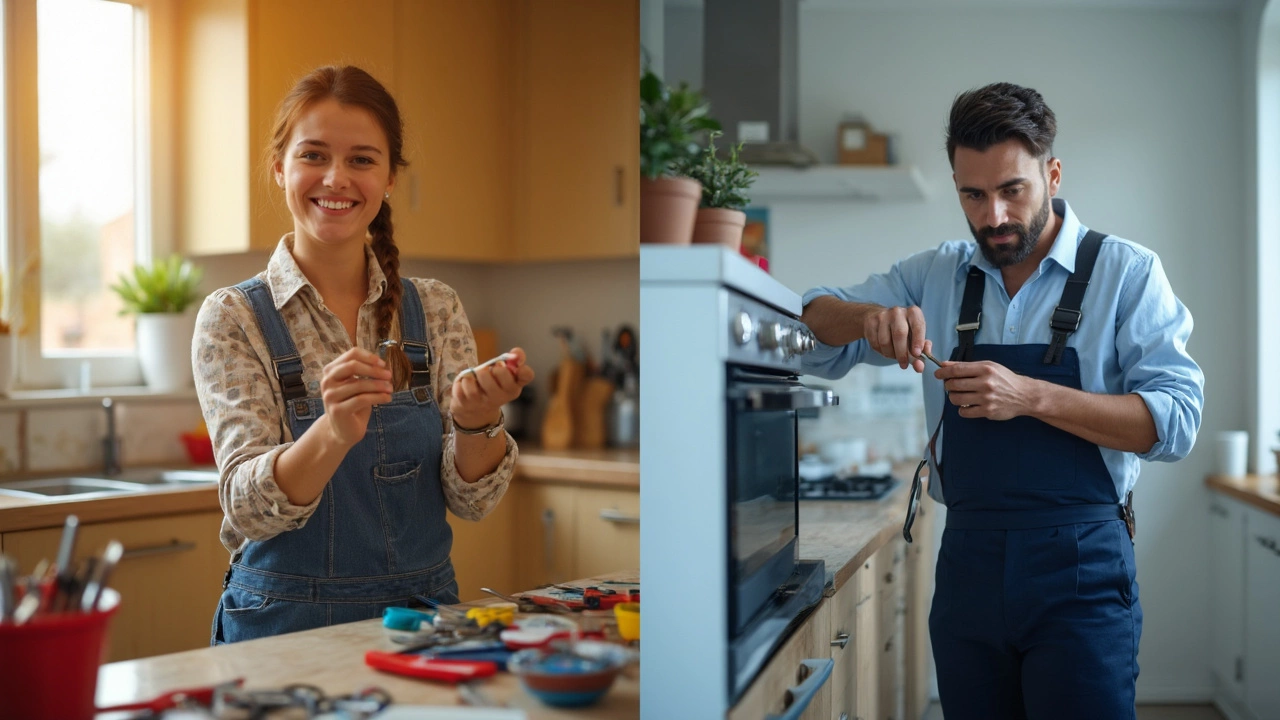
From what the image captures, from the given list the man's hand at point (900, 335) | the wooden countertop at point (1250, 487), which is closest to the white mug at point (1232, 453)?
the wooden countertop at point (1250, 487)

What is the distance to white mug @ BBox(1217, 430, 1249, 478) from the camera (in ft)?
4.34

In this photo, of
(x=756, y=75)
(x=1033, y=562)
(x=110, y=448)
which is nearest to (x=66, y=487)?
(x=110, y=448)

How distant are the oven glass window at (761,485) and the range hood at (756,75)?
32cm

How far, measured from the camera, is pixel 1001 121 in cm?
124

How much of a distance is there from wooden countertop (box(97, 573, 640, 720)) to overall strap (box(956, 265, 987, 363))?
2.02 feet

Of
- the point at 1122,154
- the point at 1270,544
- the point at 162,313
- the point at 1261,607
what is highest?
the point at 1122,154

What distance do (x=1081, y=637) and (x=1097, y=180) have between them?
23.1 inches

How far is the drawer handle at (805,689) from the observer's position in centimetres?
100

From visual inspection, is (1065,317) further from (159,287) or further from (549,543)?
(159,287)

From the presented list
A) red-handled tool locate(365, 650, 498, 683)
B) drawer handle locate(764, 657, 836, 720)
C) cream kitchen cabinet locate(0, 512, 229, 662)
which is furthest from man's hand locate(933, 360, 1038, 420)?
cream kitchen cabinet locate(0, 512, 229, 662)

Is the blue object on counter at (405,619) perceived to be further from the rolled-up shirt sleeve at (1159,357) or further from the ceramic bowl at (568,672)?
the rolled-up shirt sleeve at (1159,357)

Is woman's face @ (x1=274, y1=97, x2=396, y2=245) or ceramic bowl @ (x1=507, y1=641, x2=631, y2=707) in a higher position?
woman's face @ (x1=274, y1=97, x2=396, y2=245)

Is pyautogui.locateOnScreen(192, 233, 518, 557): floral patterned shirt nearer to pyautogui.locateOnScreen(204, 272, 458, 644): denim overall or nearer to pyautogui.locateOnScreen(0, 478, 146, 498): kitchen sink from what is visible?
pyautogui.locateOnScreen(204, 272, 458, 644): denim overall

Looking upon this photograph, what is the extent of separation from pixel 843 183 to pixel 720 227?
1.38 feet
